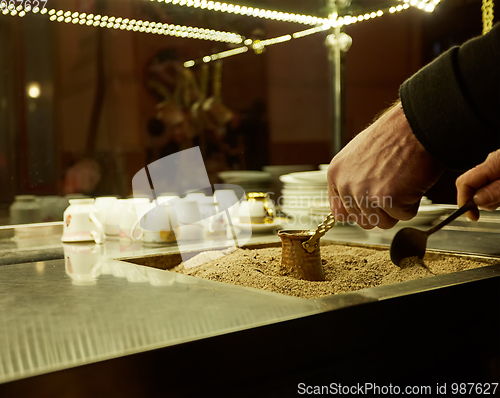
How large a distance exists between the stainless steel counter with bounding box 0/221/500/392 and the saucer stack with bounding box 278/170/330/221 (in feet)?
3.25

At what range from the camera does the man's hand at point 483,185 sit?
950 millimetres

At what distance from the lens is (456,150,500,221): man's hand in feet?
3.12

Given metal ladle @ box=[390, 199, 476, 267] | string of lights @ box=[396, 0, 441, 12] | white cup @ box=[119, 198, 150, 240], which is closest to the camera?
metal ladle @ box=[390, 199, 476, 267]

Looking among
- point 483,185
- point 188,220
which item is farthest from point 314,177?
point 483,185

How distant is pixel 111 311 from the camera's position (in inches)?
28.0

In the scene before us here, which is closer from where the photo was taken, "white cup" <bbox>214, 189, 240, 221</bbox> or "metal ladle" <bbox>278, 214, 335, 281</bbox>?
"metal ladle" <bbox>278, 214, 335, 281</bbox>

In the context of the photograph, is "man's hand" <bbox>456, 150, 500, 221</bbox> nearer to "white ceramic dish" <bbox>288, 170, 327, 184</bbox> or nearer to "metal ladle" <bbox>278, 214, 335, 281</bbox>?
"metal ladle" <bbox>278, 214, 335, 281</bbox>

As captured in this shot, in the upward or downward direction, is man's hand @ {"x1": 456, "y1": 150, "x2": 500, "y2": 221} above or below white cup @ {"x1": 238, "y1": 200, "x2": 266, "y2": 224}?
above

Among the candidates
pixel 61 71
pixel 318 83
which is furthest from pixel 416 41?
pixel 61 71

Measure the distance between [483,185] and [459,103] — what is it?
0.41 meters

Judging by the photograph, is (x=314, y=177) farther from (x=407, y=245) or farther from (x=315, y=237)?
(x=315, y=237)

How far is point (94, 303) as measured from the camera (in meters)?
0.76

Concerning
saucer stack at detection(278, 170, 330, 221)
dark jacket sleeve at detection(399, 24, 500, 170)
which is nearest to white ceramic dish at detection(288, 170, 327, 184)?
saucer stack at detection(278, 170, 330, 221)

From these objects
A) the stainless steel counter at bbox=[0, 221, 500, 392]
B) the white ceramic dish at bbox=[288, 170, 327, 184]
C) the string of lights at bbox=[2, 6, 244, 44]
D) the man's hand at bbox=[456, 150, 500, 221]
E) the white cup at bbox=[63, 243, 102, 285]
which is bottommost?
the white cup at bbox=[63, 243, 102, 285]
